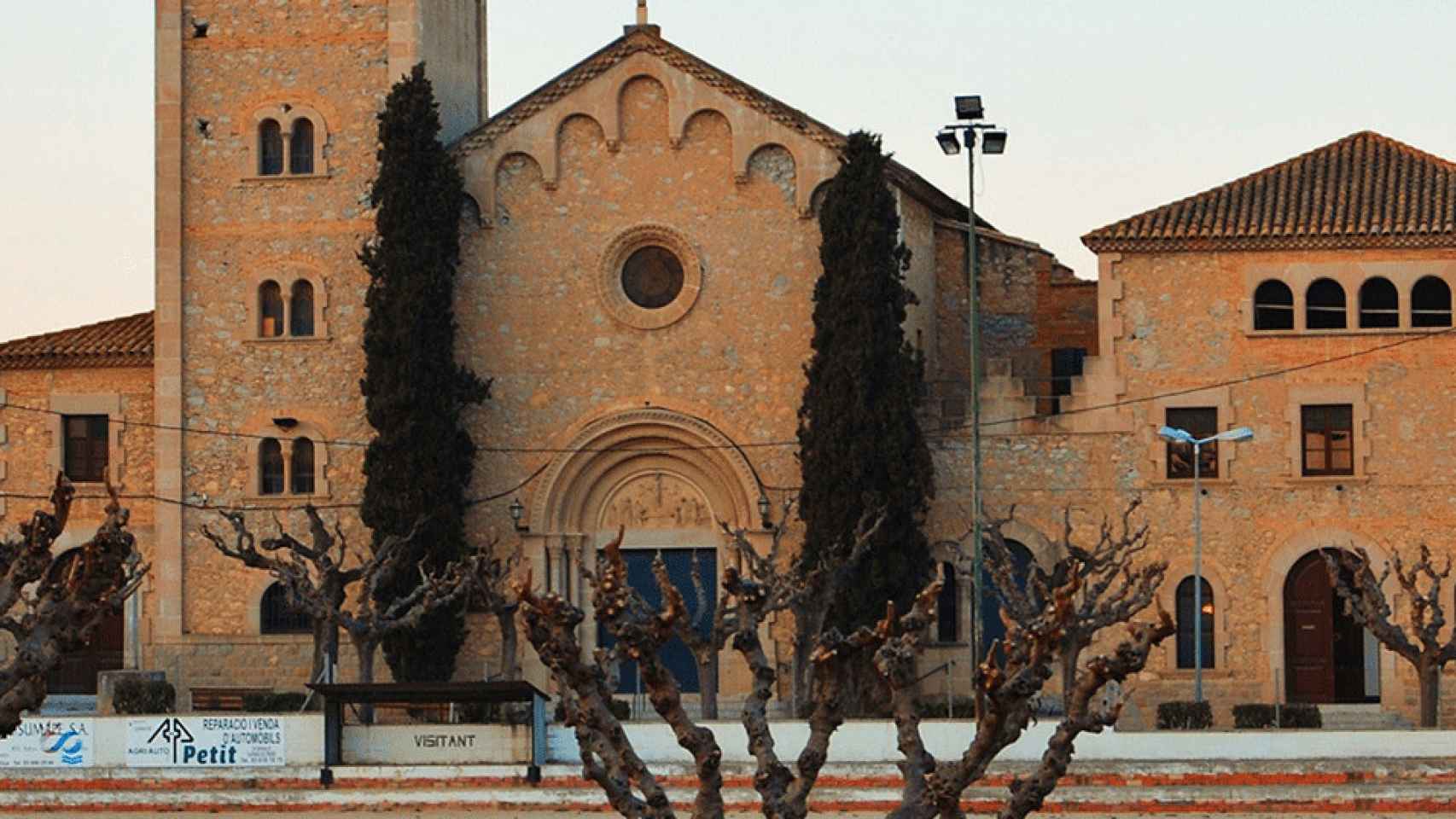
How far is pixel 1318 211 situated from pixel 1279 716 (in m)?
10.7

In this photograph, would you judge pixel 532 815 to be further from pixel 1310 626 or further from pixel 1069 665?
pixel 1310 626

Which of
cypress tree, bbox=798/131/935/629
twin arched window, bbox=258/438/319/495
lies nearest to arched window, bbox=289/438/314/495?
twin arched window, bbox=258/438/319/495

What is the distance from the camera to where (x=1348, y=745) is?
4278 centimetres

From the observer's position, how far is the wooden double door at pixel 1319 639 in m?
53.9

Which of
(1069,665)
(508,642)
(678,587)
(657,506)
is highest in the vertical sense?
(657,506)

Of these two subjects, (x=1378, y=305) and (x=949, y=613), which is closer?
(x=1378, y=305)

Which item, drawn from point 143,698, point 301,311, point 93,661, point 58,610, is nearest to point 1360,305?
point 301,311

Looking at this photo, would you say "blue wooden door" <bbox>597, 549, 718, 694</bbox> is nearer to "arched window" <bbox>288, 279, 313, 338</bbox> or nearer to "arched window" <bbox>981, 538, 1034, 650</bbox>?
"arched window" <bbox>981, 538, 1034, 650</bbox>

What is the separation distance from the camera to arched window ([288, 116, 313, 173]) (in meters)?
57.2

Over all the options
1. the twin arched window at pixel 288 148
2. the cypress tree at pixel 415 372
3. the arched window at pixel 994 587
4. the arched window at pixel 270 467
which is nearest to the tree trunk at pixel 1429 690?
the arched window at pixel 994 587

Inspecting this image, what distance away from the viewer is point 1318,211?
54594 millimetres

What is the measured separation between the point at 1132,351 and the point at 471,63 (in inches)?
608

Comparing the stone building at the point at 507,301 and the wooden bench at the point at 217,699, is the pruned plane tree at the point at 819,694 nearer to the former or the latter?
the wooden bench at the point at 217,699

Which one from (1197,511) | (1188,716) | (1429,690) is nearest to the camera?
(1188,716)
